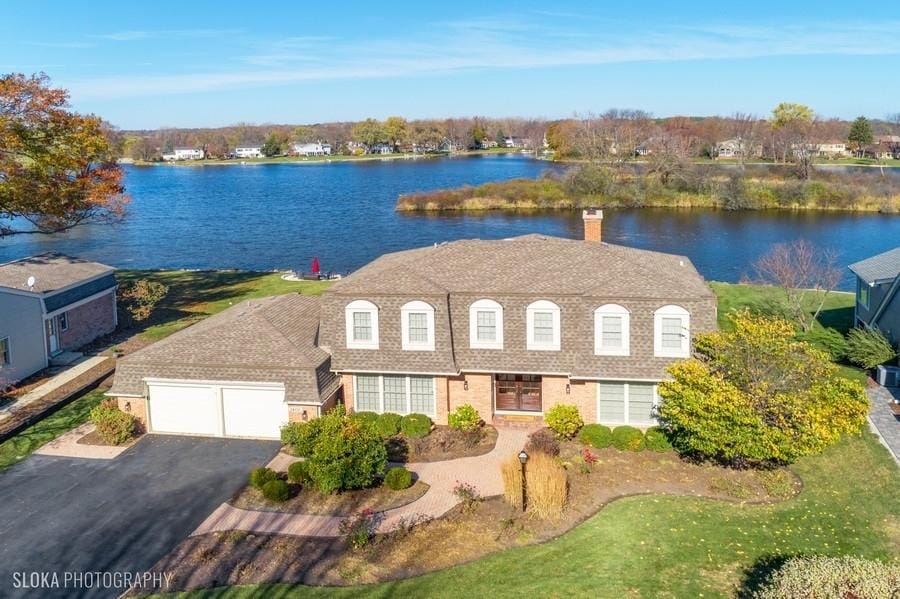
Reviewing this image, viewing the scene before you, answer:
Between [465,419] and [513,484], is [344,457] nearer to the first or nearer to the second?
[513,484]

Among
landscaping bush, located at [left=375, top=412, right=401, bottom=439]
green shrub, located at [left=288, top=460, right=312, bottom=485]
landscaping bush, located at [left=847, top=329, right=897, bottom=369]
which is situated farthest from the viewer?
landscaping bush, located at [left=847, top=329, right=897, bottom=369]

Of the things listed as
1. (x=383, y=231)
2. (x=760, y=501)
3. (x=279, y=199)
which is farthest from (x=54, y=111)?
(x=279, y=199)

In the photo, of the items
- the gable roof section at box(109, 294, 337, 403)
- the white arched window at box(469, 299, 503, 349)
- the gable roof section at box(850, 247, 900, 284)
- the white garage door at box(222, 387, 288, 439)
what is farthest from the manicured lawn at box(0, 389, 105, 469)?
the gable roof section at box(850, 247, 900, 284)

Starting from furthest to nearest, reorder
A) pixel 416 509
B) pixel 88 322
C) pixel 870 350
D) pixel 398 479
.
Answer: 1. pixel 88 322
2. pixel 870 350
3. pixel 398 479
4. pixel 416 509

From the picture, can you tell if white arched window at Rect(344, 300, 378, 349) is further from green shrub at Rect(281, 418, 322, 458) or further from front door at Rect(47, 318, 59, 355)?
front door at Rect(47, 318, 59, 355)

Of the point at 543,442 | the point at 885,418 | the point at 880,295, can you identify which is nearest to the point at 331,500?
the point at 543,442

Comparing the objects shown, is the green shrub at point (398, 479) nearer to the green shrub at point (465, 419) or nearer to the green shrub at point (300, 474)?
the green shrub at point (300, 474)

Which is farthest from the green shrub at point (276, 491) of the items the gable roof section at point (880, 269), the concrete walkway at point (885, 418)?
the gable roof section at point (880, 269)
